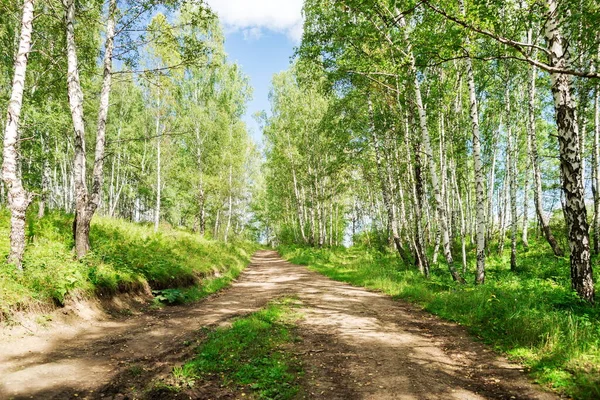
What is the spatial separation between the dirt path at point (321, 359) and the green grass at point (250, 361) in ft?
0.86

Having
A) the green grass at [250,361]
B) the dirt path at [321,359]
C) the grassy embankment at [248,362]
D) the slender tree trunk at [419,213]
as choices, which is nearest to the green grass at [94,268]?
the dirt path at [321,359]

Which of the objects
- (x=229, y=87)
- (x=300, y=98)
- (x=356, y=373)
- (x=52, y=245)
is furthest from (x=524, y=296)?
(x=229, y=87)

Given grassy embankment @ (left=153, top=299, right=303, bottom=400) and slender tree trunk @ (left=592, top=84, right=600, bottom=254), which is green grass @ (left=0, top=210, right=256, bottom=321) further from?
slender tree trunk @ (left=592, top=84, right=600, bottom=254)

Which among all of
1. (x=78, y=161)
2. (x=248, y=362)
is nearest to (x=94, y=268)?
(x=78, y=161)

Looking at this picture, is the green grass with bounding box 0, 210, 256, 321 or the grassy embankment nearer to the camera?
the grassy embankment

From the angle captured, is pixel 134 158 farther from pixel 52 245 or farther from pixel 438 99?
pixel 438 99

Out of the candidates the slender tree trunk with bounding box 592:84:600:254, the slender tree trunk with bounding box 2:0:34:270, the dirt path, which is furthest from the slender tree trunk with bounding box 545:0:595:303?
the slender tree trunk with bounding box 2:0:34:270

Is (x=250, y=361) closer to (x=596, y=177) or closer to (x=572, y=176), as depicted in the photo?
(x=572, y=176)

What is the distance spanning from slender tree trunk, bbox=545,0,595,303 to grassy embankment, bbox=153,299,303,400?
605 centimetres

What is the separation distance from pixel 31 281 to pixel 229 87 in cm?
2621

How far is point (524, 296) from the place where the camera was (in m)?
7.36

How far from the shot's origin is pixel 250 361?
5152 mm

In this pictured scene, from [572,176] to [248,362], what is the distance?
733 cm

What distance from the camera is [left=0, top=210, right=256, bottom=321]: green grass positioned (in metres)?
6.36
